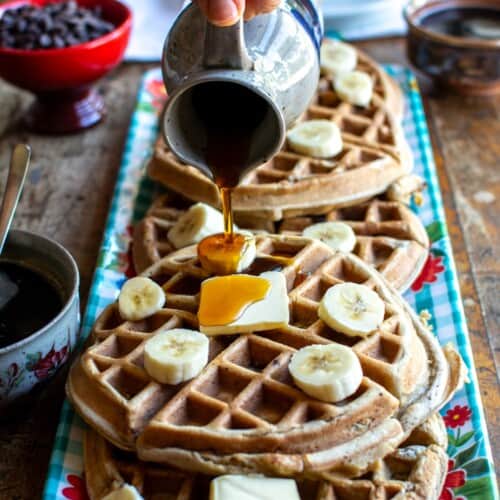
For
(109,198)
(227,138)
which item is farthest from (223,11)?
(109,198)

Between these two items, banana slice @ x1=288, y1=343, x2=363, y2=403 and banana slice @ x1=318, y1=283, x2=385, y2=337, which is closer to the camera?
banana slice @ x1=288, y1=343, x2=363, y2=403

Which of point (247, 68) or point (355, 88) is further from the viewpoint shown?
point (355, 88)

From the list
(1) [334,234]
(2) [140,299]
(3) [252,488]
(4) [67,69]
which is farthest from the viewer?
(4) [67,69]

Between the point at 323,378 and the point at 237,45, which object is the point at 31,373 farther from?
the point at 237,45

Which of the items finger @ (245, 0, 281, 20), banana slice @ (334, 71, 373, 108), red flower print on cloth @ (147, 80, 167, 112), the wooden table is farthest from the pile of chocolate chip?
finger @ (245, 0, 281, 20)

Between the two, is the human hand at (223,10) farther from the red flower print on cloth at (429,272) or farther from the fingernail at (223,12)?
the red flower print on cloth at (429,272)

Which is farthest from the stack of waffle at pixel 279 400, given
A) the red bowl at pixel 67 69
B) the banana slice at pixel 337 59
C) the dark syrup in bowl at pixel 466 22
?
the dark syrup in bowl at pixel 466 22

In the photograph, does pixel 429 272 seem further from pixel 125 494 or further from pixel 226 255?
pixel 125 494

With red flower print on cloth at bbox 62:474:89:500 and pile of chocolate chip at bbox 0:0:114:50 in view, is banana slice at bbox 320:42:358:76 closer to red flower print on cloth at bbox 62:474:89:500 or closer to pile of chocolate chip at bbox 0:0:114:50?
pile of chocolate chip at bbox 0:0:114:50
